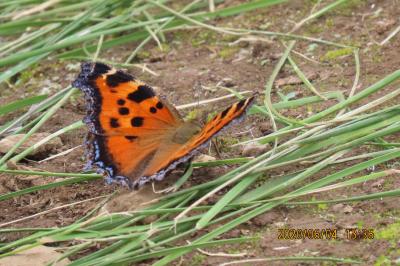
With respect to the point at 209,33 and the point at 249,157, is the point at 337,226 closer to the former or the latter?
the point at 249,157

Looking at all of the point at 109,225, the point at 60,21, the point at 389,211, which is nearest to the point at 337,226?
the point at 389,211

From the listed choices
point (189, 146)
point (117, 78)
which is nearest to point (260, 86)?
point (117, 78)

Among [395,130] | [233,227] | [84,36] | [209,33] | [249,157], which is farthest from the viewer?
[209,33]
